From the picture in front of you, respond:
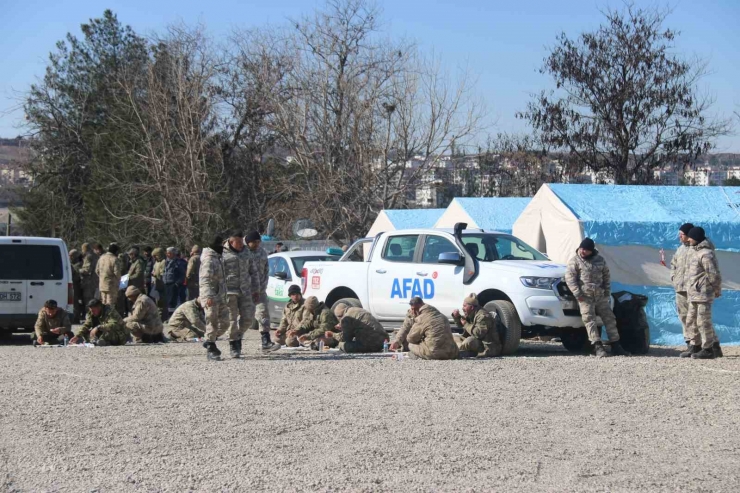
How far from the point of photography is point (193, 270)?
19.7 meters

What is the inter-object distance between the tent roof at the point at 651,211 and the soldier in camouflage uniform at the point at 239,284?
20.8ft

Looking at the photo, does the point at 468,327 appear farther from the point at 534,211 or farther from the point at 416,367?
the point at 534,211

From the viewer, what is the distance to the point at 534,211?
700 inches

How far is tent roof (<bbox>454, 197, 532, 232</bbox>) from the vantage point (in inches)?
875

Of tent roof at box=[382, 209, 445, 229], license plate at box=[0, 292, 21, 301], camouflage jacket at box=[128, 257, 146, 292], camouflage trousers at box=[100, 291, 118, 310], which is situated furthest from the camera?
tent roof at box=[382, 209, 445, 229]

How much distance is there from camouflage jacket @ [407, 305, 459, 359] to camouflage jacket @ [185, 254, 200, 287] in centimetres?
832

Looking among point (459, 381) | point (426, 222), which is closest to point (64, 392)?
point (459, 381)

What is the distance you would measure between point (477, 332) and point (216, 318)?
11.2ft

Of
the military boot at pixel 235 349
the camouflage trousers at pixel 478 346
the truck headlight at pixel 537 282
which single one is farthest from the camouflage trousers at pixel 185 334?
the truck headlight at pixel 537 282

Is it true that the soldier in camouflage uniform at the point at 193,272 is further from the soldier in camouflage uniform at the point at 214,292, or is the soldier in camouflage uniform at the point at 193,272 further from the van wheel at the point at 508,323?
the van wheel at the point at 508,323

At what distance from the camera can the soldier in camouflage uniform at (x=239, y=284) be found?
12.1 meters

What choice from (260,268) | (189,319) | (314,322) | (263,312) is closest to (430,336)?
(263,312)

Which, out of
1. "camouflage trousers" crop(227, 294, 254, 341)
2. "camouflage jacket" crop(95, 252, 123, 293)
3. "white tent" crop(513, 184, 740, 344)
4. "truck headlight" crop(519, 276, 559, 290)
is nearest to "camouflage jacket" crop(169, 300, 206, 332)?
"camouflage jacket" crop(95, 252, 123, 293)

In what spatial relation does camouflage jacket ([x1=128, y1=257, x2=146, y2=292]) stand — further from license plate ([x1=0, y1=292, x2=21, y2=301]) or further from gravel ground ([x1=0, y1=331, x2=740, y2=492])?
gravel ground ([x1=0, y1=331, x2=740, y2=492])
